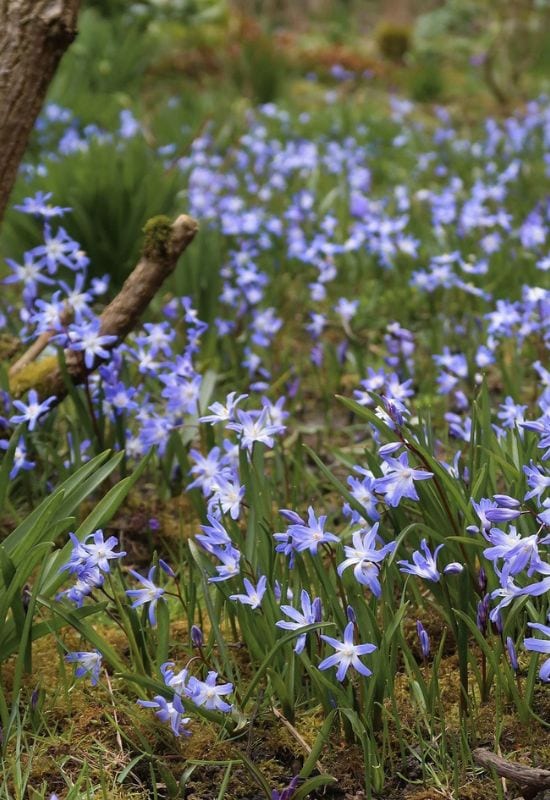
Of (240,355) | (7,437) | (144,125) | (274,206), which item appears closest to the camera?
(7,437)

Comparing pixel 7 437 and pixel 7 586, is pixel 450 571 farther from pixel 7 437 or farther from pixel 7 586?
pixel 7 437

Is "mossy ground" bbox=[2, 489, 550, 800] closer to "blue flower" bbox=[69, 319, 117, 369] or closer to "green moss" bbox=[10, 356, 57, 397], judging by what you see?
"blue flower" bbox=[69, 319, 117, 369]

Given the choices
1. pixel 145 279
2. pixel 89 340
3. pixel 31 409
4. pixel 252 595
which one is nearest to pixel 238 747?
pixel 252 595

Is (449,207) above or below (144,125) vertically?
below

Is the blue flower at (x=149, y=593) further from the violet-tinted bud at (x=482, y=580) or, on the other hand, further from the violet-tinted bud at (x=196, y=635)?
the violet-tinted bud at (x=482, y=580)

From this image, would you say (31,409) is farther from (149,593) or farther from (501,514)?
(501,514)

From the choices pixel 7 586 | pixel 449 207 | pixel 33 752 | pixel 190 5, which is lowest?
pixel 33 752

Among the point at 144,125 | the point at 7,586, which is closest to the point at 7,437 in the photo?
the point at 7,586
